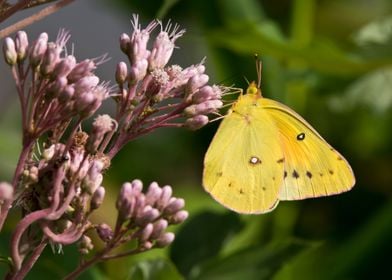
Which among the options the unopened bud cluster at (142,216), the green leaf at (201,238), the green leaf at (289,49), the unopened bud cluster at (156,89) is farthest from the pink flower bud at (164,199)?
the green leaf at (289,49)

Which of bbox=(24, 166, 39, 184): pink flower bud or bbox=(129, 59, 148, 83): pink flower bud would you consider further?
bbox=(129, 59, 148, 83): pink flower bud

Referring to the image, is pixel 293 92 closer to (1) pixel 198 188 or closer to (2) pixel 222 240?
(1) pixel 198 188

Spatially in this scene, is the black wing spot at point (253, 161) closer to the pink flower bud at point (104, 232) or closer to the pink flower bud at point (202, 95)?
the pink flower bud at point (202, 95)

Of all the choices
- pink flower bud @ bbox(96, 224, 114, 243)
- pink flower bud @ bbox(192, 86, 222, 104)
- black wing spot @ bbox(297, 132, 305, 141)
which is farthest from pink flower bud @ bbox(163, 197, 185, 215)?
black wing spot @ bbox(297, 132, 305, 141)

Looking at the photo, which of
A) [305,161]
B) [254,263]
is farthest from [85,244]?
[305,161]

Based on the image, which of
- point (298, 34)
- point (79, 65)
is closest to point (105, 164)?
point (79, 65)

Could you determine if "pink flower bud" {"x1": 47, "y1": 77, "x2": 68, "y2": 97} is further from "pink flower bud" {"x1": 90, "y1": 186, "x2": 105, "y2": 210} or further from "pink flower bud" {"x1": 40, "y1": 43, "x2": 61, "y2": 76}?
"pink flower bud" {"x1": 90, "y1": 186, "x2": 105, "y2": 210}
